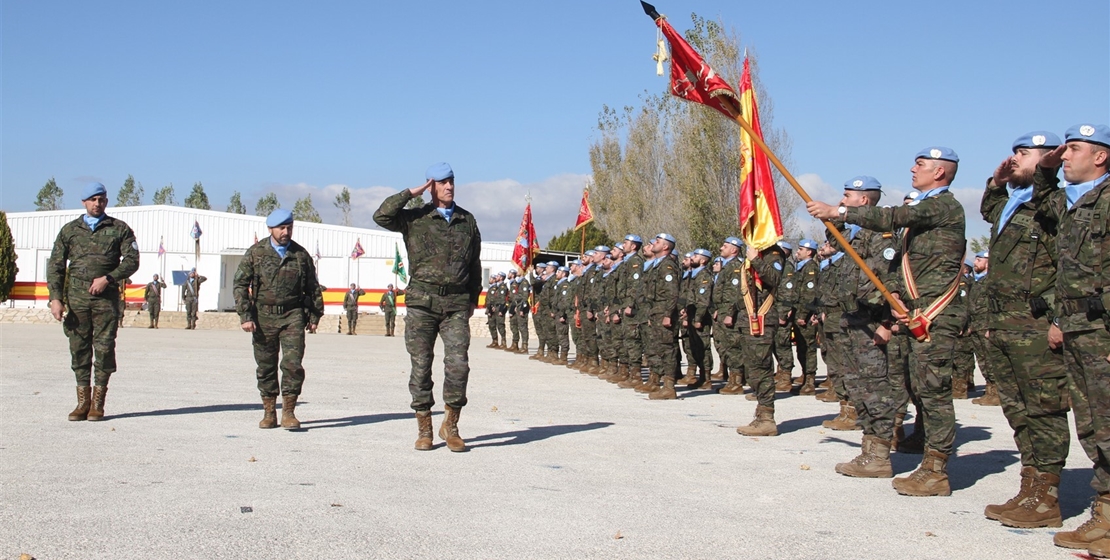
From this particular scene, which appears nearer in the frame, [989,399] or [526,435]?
[526,435]

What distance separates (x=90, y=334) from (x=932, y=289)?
7526mm

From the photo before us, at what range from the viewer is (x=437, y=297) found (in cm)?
806

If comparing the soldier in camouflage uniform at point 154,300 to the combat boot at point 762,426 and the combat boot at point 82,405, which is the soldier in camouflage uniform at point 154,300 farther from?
the combat boot at point 762,426

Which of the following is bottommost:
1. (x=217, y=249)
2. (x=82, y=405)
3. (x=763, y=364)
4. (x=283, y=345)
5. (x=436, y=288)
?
(x=82, y=405)

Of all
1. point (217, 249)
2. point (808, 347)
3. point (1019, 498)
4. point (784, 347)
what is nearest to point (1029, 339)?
point (1019, 498)

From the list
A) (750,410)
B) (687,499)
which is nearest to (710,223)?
(750,410)

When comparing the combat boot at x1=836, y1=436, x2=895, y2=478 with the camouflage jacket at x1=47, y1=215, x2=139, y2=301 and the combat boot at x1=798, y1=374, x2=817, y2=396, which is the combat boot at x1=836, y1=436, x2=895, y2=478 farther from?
the combat boot at x1=798, y1=374, x2=817, y2=396

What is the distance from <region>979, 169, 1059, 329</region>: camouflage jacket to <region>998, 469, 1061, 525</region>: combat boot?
0.87 metres

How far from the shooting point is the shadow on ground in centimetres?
846

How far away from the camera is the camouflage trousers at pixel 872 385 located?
7.16 meters

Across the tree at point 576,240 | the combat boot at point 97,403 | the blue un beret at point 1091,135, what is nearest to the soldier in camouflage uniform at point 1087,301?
the blue un beret at point 1091,135

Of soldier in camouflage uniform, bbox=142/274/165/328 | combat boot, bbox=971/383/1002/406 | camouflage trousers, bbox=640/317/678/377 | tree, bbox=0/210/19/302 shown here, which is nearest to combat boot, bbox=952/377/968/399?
combat boot, bbox=971/383/1002/406

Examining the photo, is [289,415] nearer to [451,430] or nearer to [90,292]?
[451,430]

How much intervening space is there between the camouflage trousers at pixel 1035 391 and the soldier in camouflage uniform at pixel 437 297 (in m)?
3.95
